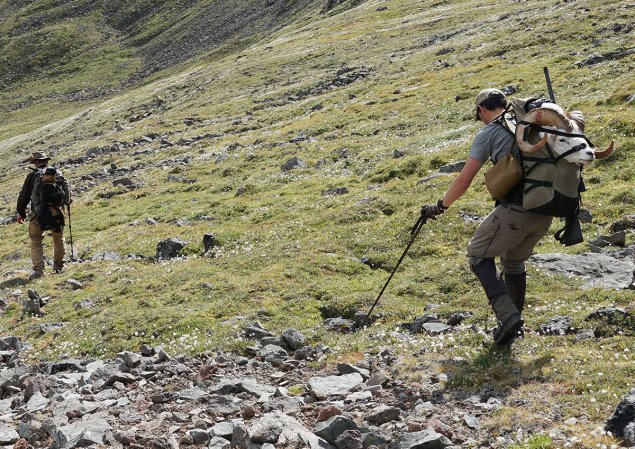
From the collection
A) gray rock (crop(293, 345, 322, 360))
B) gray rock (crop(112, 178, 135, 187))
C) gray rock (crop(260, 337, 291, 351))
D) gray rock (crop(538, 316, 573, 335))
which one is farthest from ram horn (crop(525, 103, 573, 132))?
gray rock (crop(112, 178, 135, 187))

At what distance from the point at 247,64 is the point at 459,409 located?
96.6 meters

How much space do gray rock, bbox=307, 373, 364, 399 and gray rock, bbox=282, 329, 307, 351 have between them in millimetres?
2454

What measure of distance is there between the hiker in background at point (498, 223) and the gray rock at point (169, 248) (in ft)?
50.3

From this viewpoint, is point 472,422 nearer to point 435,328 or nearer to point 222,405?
point 222,405

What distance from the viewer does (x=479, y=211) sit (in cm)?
1989

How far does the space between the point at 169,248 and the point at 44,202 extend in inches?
202

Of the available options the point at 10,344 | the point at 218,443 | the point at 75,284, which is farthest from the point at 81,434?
the point at 75,284

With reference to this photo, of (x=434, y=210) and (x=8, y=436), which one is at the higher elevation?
(x=434, y=210)

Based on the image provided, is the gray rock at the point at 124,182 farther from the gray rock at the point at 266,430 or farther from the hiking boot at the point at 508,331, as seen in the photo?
the gray rock at the point at 266,430

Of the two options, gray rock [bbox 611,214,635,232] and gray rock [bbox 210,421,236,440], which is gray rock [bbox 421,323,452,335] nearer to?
gray rock [bbox 210,421,236,440]

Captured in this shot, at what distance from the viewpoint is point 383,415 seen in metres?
8.75

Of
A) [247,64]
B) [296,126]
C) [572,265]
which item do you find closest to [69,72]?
[247,64]

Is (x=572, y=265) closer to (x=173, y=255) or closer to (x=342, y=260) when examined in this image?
(x=342, y=260)

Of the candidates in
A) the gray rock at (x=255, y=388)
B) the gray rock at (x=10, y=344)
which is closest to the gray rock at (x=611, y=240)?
the gray rock at (x=255, y=388)
